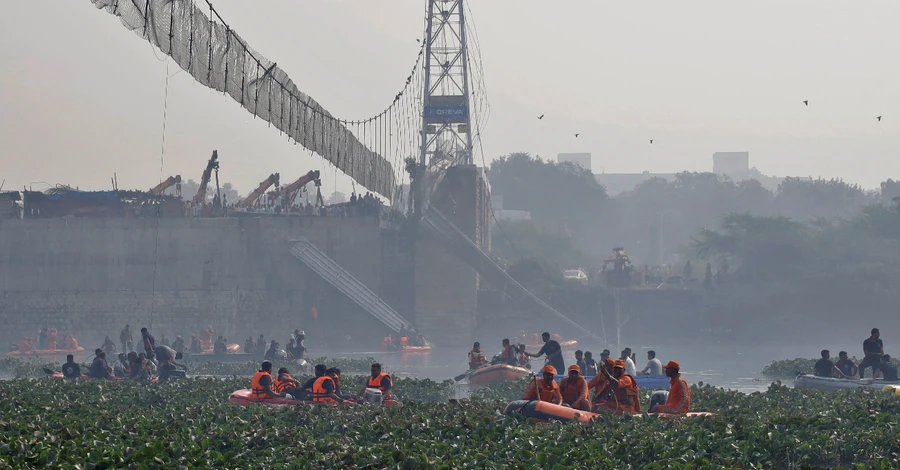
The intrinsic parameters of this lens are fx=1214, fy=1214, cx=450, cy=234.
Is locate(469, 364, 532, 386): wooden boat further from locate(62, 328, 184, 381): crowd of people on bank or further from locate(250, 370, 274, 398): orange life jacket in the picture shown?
locate(250, 370, 274, 398): orange life jacket

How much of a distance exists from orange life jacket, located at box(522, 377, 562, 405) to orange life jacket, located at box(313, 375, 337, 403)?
5.04m

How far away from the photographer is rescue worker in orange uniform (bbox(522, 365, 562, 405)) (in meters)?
20.5

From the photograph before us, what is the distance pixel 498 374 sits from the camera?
34469 millimetres

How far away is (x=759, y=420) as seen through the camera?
18797 mm

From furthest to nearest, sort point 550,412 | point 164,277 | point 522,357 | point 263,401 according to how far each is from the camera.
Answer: point 164,277 < point 522,357 < point 263,401 < point 550,412

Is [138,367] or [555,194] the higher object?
[555,194]

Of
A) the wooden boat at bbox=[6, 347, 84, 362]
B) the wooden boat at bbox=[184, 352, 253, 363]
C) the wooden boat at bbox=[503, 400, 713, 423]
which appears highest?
the wooden boat at bbox=[503, 400, 713, 423]

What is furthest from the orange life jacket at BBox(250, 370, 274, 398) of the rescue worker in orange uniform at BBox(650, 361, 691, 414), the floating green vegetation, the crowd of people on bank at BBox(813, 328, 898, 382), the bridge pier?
the bridge pier

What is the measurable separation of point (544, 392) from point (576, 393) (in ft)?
1.88

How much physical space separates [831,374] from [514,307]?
40.4 metres

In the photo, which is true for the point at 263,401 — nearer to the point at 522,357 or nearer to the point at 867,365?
the point at 522,357

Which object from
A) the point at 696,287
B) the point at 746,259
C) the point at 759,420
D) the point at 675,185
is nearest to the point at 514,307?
the point at 696,287

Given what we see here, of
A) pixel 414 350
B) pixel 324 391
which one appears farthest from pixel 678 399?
pixel 414 350

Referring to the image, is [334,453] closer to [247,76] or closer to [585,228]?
[247,76]
